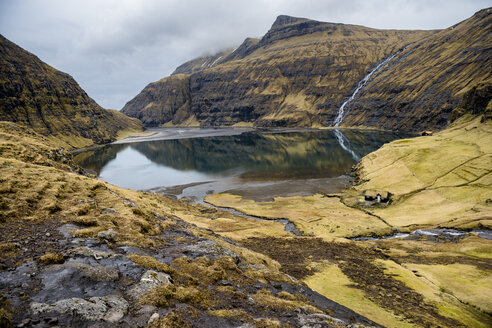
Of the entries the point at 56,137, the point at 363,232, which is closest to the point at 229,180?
the point at 363,232

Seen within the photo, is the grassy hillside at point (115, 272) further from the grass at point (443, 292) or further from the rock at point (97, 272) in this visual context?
→ the grass at point (443, 292)

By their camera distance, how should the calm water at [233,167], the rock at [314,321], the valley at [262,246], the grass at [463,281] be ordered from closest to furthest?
the valley at [262,246] → the rock at [314,321] → the grass at [463,281] → the calm water at [233,167]

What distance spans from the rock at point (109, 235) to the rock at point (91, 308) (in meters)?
6.75

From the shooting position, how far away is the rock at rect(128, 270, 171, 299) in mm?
13693

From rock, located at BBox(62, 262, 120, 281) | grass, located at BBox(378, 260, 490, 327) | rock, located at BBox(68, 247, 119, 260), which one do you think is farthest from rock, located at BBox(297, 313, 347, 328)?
grass, located at BBox(378, 260, 490, 327)

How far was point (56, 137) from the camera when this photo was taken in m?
180

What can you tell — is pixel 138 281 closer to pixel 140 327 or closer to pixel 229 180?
pixel 140 327

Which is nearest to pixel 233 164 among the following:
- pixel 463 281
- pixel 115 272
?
pixel 463 281

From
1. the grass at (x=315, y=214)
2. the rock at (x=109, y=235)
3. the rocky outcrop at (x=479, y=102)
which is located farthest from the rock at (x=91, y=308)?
the rocky outcrop at (x=479, y=102)

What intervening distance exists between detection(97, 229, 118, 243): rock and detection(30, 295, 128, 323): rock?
22.1ft

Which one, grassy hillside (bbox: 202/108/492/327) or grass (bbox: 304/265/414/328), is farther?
grassy hillside (bbox: 202/108/492/327)

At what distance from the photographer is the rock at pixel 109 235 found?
18547 millimetres

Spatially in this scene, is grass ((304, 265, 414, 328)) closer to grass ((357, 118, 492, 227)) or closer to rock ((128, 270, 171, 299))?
rock ((128, 270, 171, 299))

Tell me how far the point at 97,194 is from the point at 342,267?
2788 centimetres
